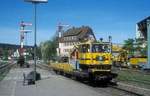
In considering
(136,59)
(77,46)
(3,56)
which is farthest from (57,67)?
(3,56)

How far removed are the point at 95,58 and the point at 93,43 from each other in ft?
3.54

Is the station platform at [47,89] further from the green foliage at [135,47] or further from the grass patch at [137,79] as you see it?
the green foliage at [135,47]

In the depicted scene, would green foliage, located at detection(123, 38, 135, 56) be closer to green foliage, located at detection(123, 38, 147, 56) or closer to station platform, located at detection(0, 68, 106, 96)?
green foliage, located at detection(123, 38, 147, 56)

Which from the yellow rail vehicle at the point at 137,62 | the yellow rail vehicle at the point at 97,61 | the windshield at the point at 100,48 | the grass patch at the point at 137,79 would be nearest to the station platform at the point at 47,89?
the yellow rail vehicle at the point at 97,61

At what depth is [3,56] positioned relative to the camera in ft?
592

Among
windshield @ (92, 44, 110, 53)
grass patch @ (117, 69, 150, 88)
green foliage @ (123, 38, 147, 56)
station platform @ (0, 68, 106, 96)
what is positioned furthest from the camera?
green foliage @ (123, 38, 147, 56)

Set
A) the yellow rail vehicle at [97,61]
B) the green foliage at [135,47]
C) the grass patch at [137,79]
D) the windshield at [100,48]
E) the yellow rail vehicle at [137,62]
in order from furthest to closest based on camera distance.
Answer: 1. the green foliage at [135,47]
2. the yellow rail vehicle at [137,62]
3. the grass patch at [137,79]
4. the windshield at [100,48]
5. the yellow rail vehicle at [97,61]

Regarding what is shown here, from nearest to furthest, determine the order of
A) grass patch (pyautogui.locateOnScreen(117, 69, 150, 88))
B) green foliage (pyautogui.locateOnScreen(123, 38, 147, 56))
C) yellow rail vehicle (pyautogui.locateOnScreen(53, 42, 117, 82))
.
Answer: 1. yellow rail vehicle (pyautogui.locateOnScreen(53, 42, 117, 82))
2. grass patch (pyautogui.locateOnScreen(117, 69, 150, 88))
3. green foliage (pyautogui.locateOnScreen(123, 38, 147, 56))

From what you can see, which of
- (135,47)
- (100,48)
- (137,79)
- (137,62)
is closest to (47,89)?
(100,48)

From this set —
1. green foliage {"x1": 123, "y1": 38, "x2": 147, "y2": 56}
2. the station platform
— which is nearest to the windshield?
the station platform

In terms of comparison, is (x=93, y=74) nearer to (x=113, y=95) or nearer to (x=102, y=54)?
(x=102, y=54)

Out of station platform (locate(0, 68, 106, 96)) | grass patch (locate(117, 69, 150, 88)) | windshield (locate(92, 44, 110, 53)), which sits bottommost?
station platform (locate(0, 68, 106, 96))

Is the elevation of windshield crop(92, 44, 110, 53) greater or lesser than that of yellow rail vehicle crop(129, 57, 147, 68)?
greater

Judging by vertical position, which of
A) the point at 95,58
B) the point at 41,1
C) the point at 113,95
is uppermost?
the point at 41,1
